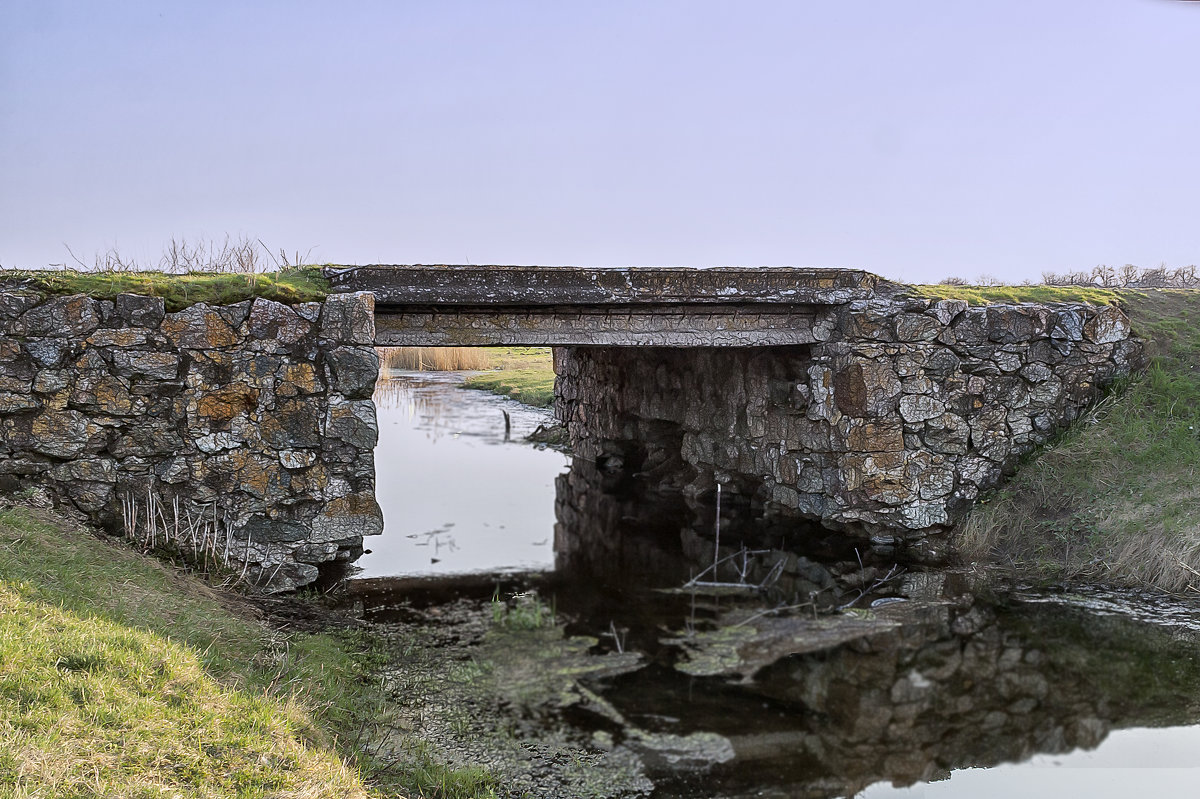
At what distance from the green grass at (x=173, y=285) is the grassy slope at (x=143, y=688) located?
5.72 ft

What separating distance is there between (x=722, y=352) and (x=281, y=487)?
5.65 meters

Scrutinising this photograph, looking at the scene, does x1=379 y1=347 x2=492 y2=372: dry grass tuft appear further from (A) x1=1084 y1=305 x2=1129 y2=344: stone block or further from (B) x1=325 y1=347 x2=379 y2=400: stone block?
(B) x1=325 y1=347 x2=379 y2=400: stone block

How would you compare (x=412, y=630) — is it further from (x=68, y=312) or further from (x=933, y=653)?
(x=933, y=653)

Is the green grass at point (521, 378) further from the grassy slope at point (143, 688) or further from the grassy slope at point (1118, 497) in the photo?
the grassy slope at point (143, 688)

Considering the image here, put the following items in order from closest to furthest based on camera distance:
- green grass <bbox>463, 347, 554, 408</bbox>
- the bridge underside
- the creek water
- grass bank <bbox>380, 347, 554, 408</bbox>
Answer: the creek water → the bridge underside → green grass <bbox>463, 347, 554, 408</bbox> → grass bank <bbox>380, 347, 554, 408</bbox>

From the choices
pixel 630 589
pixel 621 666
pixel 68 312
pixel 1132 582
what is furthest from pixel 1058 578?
pixel 68 312

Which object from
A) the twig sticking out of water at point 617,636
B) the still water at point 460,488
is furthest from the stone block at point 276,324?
the twig sticking out of water at point 617,636

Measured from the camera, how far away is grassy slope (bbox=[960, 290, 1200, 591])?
789 cm

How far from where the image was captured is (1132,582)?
25.7 ft

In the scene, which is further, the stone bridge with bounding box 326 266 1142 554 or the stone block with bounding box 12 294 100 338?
the stone bridge with bounding box 326 266 1142 554

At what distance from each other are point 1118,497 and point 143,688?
27.1 feet

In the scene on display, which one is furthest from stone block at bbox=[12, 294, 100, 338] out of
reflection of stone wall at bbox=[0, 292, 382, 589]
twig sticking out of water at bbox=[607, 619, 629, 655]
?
twig sticking out of water at bbox=[607, 619, 629, 655]

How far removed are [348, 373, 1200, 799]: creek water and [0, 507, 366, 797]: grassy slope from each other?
90 cm

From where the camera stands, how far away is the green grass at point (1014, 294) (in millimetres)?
9375
